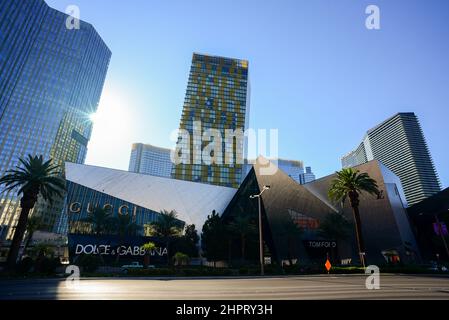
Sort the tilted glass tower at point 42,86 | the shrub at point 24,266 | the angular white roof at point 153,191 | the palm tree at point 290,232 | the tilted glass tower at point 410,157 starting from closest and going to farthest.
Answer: the shrub at point 24,266
the palm tree at point 290,232
the angular white roof at point 153,191
the tilted glass tower at point 42,86
the tilted glass tower at point 410,157

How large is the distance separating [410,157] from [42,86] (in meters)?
249

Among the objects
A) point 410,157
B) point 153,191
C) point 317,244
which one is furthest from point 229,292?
point 410,157

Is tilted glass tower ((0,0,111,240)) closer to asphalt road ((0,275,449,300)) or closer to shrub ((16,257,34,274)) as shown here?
shrub ((16,257,34,274))

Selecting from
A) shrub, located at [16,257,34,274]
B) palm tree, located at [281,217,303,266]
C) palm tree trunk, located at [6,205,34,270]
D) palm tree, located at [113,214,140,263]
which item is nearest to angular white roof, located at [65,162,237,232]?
palm tree, located at [113,214,140,263]

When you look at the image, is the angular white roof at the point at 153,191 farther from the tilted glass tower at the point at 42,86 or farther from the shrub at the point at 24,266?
the tilted glass tower at the point at 42,86

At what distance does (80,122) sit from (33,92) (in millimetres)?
31643

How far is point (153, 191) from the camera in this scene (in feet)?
205

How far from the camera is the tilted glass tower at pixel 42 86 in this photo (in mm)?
124812

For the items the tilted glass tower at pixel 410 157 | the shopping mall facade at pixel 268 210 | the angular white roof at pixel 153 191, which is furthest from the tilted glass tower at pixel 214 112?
the tilted glass tower at pixel 410 157

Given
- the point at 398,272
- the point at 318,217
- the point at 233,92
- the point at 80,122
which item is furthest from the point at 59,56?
the point at 398,272

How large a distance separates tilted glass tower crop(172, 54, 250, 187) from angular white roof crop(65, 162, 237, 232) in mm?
35680

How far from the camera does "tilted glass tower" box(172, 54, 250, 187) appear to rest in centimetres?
10375

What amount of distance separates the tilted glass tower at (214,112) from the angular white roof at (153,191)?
35.7 metres
